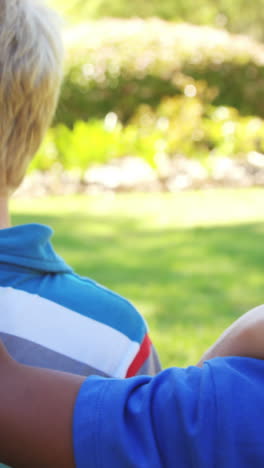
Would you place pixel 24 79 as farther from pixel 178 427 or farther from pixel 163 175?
pixel 163 175

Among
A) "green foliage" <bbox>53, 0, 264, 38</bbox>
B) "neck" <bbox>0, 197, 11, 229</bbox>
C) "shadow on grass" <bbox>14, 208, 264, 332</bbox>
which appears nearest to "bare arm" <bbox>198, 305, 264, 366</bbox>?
"neck" <bbox>0, 197, 11, 229</bbox>

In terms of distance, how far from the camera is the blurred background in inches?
182

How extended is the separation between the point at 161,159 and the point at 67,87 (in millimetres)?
2486

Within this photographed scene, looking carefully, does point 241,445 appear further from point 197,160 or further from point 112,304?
point 197,160

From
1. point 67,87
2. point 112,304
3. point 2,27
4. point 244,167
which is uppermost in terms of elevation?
point 2,27

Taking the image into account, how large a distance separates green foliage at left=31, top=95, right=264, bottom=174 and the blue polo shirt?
8217mm

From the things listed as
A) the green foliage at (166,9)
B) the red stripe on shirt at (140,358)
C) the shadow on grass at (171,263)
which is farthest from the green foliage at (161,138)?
the green foliage at (166,9)

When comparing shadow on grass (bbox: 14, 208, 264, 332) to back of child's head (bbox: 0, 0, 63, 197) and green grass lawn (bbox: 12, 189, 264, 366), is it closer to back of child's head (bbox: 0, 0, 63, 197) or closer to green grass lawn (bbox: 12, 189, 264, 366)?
green grass lawn (bbox: 12, 189, 264, 366)

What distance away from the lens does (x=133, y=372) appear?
1326mm

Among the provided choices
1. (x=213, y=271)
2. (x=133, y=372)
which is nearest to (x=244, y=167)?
(x=213, y=271)

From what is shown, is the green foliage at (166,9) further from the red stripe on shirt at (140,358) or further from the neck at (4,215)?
the red stripe on shirt at (140,358)

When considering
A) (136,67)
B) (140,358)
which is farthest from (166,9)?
(140,358)

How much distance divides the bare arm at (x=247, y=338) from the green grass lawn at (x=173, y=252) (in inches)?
100

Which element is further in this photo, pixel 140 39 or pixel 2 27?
pixel 140 39
